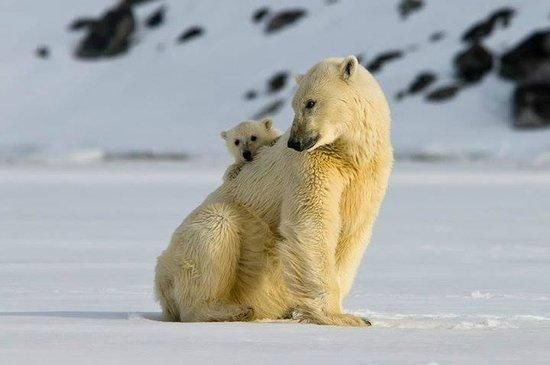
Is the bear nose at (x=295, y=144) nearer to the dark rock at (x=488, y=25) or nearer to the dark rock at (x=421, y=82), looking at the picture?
the dark rock at (x=421, y=82)

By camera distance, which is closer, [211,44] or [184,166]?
[184,166]

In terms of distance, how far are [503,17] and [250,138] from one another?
38.5m

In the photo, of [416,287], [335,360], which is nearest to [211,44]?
[416,287]

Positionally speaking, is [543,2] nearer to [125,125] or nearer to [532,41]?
[532,41]

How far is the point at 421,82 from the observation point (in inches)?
1676

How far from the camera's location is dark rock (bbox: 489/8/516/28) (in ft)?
146

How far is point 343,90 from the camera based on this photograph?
6.23m

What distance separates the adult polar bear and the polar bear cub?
58 cm

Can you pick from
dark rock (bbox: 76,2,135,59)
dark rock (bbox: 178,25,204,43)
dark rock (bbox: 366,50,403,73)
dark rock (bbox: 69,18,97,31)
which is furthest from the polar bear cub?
dark rock (bbox: 69,18,97,31)

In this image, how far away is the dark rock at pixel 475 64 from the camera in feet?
139

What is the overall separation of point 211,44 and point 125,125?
7453 millimetres

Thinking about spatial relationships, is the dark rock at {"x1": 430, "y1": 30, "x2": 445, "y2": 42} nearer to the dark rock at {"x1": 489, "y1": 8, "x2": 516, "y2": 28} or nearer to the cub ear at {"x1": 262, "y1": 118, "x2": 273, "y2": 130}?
the dark rock at {"x1": 489, "y1": 8, "x2": 516, "y2": 28}

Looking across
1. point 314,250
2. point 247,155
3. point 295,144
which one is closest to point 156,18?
point 247,155

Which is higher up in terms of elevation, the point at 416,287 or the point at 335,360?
the point at 416,287
